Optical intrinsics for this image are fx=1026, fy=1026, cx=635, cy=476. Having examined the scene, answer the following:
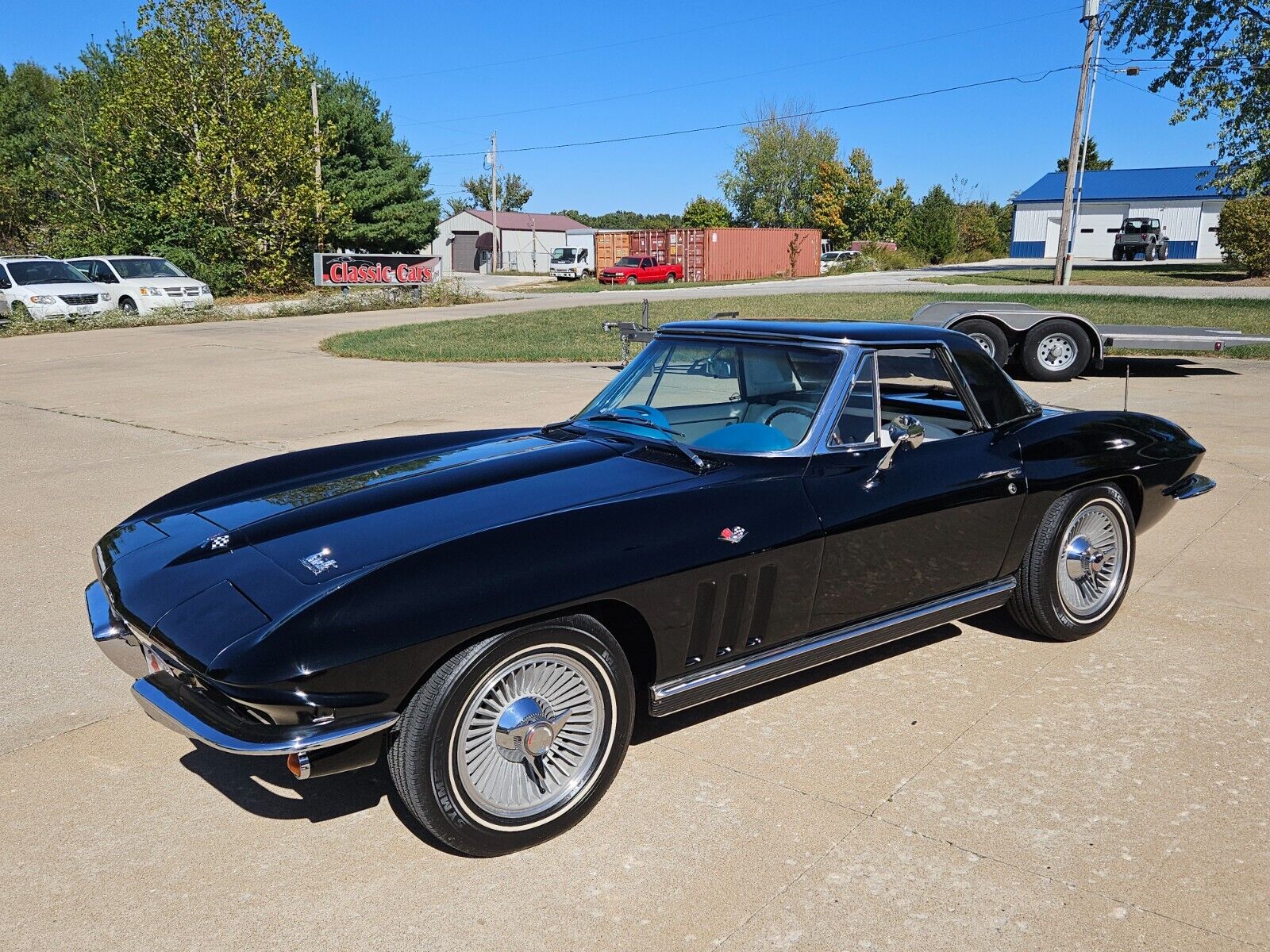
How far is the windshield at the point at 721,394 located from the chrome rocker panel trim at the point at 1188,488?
6.67ft

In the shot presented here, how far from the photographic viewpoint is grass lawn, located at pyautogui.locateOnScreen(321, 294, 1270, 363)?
16.0m

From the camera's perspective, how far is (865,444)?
3705 mm

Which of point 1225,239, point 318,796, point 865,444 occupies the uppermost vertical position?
point 1225,239

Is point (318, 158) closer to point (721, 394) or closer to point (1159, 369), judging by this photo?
point (1159, 369)

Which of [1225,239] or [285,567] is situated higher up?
[1225,239]

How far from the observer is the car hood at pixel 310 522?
109 inches

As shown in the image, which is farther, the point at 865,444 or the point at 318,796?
the point at 865,444

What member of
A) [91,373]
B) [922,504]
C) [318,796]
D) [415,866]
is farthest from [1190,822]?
[91,373]

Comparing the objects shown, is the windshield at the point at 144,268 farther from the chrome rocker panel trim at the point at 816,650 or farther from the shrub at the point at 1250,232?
the shrub at the point at 1250,232

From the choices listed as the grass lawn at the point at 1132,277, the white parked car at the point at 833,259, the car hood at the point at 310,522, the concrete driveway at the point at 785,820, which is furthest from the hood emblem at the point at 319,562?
the white parked car at the point at 833,259

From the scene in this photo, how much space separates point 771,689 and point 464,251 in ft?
257

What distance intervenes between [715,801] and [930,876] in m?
0.68

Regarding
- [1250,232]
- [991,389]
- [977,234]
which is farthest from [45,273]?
[977,234]

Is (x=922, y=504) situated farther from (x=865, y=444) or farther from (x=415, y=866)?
(x=415, y=866)
